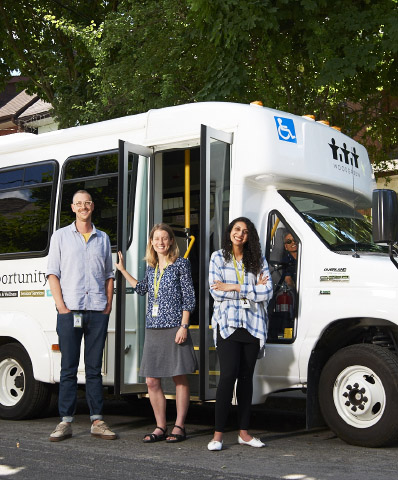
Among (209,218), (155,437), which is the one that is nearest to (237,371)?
(155,437)

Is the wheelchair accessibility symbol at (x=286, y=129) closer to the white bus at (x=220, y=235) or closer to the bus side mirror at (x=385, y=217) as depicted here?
the white bus at (x=220, y=235)

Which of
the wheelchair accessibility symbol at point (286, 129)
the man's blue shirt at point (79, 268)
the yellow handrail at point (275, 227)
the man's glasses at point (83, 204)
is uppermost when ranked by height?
the wheelchair accessibility symbol at point (286, 129)

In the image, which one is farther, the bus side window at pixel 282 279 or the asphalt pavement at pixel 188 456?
the bus side window at pixel 282 279

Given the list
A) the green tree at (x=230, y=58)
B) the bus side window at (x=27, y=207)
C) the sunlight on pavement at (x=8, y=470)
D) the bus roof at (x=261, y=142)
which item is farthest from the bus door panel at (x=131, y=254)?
the green tree at (x=230, y=58)

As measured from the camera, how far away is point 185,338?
7145 mm

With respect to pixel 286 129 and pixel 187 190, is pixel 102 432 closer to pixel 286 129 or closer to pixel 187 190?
pixel 187 190

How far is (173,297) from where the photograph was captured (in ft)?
23.7

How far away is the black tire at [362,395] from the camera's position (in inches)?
264

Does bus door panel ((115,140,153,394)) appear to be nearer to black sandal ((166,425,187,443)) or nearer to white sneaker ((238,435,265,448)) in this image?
black sandal ((166,425,187,443))

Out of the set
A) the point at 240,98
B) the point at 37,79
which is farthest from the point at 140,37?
the point at 37,79

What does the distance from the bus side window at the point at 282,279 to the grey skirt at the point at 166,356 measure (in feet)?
2.50

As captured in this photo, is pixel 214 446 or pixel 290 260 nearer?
pixel 214 446

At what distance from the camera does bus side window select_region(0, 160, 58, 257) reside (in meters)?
8.96

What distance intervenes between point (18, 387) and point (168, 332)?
2530 millimetres
